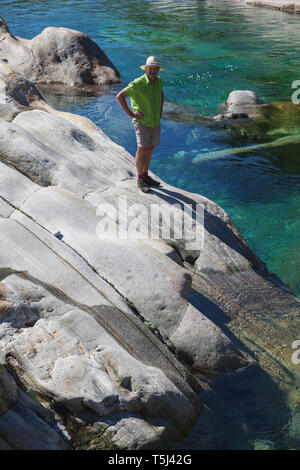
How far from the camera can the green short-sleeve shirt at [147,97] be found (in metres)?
7.85

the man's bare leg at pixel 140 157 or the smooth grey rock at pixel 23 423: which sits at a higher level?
the man's bare leg at pixel 140 157

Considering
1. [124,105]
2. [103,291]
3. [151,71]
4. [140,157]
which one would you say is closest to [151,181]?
[140,157]

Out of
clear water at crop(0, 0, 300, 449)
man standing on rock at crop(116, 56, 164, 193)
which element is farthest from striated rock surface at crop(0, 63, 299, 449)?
man standing on rock at crop(116, 56, 164, 193)

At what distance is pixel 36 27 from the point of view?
26.5 meters

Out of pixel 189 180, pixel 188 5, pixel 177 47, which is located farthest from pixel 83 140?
pixel 188 5

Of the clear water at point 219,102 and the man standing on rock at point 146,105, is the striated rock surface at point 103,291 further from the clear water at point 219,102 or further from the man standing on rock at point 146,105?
the man standing on rock at point 146,105

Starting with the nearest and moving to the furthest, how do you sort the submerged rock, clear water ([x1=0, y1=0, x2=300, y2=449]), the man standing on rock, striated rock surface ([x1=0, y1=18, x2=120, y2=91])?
1. clear water ([x1=0, y1=0, x2=300, y2=449])
2. the man standing on rock
3. striated rock surface ([x1=0, y1=18, x2=120, y2=91])
4. the submerged rock

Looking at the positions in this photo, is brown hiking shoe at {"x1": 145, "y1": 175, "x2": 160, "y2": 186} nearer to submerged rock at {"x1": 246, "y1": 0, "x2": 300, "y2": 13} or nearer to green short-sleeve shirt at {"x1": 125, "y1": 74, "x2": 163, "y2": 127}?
green short-sleeve shirt at {"x1": 125, "y1": 74, "x2": 163, "y2": 127}

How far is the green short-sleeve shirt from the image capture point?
25.8 ft

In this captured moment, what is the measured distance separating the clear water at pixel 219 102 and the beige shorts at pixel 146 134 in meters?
2.99

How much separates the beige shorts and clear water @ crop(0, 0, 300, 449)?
299cm

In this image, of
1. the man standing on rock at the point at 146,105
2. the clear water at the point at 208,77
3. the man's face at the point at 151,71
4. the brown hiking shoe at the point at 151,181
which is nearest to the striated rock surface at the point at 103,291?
the brown hiking shoe at the point at 151,181
